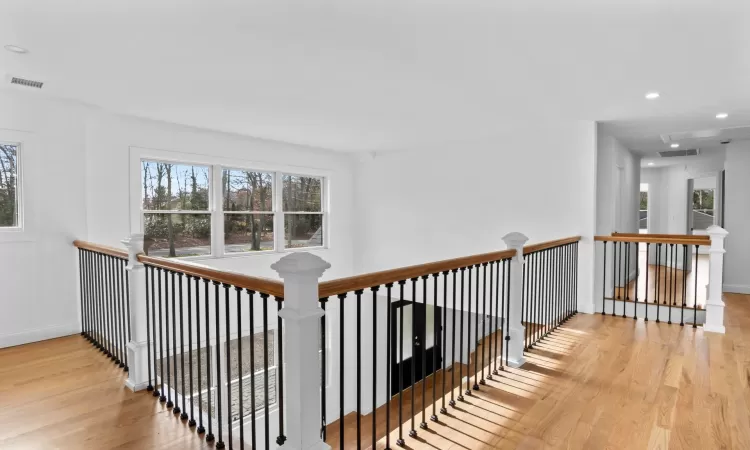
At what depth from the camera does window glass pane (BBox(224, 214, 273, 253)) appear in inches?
223

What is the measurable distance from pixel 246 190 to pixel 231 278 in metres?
4.36

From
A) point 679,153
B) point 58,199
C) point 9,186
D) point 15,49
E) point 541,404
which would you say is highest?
point 15,49

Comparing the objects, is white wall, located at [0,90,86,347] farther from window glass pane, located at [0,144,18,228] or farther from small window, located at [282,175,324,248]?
small window, located at [282,175,324,248]

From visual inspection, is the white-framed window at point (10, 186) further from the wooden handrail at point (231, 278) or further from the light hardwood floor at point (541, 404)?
the wooden handrail at point (231, 278)

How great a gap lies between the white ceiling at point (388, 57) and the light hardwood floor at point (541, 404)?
7.49ft

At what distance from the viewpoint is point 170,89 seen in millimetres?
3510

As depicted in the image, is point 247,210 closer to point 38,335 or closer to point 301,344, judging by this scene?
point 38,335

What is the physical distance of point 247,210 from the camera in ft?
19.5

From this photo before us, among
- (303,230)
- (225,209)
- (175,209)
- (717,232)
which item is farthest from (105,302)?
(717,232)

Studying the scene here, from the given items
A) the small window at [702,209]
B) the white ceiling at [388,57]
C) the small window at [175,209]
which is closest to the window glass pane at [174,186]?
the small window at [175,209]

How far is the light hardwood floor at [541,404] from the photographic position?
2154 mm

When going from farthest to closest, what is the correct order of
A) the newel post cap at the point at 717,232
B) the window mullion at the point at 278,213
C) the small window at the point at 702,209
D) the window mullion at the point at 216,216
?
the small window at the point at 702,209, the window mullion at the point at 278,213, the window mullion at the point at 216,216, the newel post cap at the point at 717,232

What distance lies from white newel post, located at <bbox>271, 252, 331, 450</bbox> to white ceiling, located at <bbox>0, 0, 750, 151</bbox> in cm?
147

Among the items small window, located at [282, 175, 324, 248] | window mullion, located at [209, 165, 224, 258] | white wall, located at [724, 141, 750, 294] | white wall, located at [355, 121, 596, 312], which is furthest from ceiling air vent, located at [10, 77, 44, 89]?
white wall, located at [724, 141, 750, 294]
